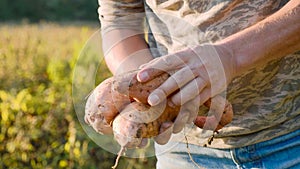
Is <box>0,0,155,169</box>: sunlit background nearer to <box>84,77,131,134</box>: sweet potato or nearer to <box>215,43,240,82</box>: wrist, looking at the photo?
<box>84,77,131,134</box>: sweet potato

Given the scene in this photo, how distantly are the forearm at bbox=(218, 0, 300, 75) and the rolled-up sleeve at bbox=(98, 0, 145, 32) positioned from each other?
751 mm

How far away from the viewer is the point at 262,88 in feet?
8.01

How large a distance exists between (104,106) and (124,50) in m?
0.51

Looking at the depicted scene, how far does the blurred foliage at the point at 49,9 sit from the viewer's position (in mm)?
25938

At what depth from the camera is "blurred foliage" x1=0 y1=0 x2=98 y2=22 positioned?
85.1 feet

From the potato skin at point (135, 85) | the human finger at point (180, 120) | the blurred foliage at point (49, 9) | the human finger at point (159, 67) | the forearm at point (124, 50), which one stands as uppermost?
the human finger at point (159, 67)

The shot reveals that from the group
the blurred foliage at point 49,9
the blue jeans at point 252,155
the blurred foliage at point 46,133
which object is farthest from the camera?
the blurred foliage at point 49,9

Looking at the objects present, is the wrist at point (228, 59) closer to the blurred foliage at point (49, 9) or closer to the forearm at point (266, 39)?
the forearm at point (266, 39)

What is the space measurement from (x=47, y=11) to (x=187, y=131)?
80.5 ft

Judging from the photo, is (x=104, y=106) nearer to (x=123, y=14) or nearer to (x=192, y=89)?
(x=192, y=89)

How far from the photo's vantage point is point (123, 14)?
285 cm

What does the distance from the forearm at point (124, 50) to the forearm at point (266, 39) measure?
51 centimetres

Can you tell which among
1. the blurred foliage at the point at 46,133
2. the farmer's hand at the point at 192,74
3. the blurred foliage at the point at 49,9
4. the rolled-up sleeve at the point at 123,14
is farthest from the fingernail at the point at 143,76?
the blurred foliage at the point at 49,9

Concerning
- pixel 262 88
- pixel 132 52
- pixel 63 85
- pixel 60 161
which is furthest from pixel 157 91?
pixel 63 85
